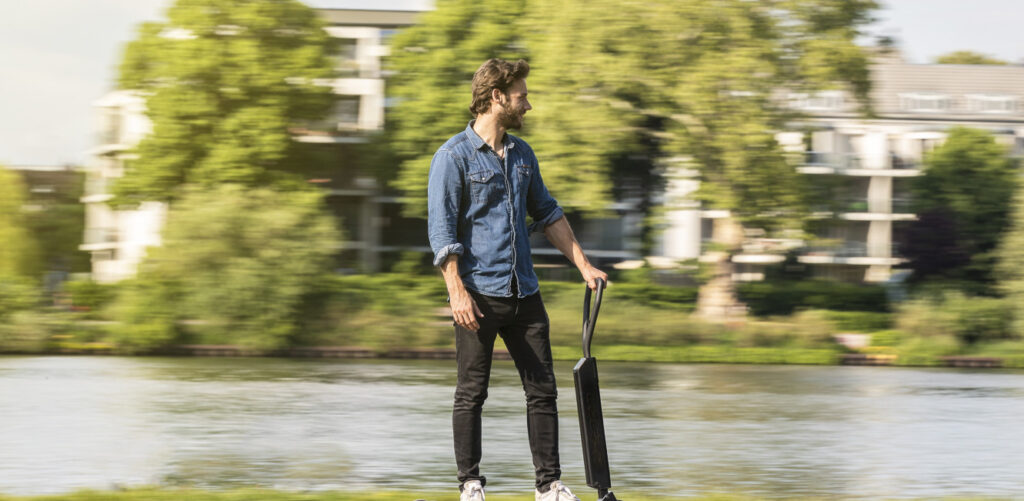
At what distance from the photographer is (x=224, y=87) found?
1601 inches

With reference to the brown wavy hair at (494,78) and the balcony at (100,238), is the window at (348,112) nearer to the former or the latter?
the balcony at (100,238)

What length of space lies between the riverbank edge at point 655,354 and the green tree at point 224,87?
12038 mm

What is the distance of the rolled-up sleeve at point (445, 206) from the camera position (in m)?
6.01

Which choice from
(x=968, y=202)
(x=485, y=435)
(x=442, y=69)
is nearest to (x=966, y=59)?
(x=968, y=202)

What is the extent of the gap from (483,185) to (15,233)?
2006 inches

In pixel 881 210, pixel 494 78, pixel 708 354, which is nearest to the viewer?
pixel 494 78

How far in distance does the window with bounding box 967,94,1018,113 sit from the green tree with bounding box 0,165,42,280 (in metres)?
54.9

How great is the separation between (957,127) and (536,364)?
59.5 metres

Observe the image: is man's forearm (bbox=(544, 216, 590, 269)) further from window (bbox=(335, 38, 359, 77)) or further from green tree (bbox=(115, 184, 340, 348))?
window (bbox=(335, 38, 359, 77))

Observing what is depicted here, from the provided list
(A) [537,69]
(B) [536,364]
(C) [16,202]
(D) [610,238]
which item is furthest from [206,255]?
(D) [610,238]

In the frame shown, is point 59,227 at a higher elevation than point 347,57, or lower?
lower

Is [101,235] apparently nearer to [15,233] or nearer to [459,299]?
[15,233]

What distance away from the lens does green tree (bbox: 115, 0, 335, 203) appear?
131ft

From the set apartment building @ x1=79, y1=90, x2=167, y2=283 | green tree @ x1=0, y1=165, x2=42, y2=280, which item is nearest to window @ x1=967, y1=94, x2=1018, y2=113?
apartment building @ x1=79, y1=90, x2=167, y2=283
